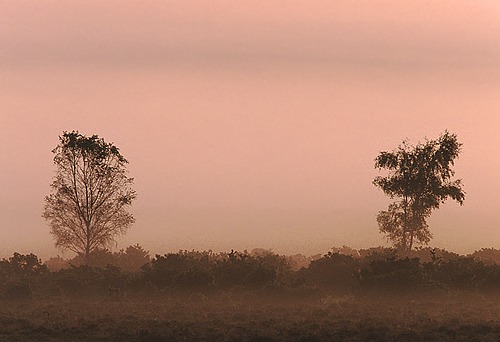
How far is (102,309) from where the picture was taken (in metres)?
71.5

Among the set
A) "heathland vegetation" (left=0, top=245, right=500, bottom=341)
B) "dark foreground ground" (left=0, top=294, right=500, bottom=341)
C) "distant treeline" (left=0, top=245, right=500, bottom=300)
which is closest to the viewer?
"dark foreground ground" (left=0, top=294, right=500, bottom=341)

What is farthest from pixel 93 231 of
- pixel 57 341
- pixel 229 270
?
pixel 57 341

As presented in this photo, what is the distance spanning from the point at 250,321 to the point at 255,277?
16118 millimetres

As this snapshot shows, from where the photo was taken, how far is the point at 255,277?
80375 mm

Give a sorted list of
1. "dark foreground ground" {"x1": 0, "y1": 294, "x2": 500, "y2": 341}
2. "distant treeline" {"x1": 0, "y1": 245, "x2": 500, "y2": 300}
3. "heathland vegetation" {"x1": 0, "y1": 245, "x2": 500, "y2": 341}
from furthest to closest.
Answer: "distant treeline" {"x1": 0, "y1": 245, "x2": 500, "y2": 300}
"heathland vegetation" {"x1": 0, "y1": 245, "x2": 500, "y2": 341}
"dark foreground ground" {"x1": 0, "y1": 294, "x2": 500, "y2": 341}

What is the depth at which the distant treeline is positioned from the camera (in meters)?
79.7

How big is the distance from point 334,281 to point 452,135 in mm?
23951

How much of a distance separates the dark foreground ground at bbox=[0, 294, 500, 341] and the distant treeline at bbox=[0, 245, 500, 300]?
3.40m

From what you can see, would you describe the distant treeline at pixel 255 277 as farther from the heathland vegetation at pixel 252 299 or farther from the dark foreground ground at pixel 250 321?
the dark foreground ground at pixel 250 321

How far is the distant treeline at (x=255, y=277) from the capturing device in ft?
261

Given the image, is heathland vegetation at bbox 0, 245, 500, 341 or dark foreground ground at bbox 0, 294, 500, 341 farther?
heathland vegetation at bbox 0, 245, 500, 341

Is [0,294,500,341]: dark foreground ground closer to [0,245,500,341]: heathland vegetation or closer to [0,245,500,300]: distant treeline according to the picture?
[0,245,500,341]: heathland vegetation

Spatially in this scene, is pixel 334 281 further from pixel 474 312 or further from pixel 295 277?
pixel 474 312

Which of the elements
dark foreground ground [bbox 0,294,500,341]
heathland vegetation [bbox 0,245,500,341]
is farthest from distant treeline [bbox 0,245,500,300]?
dark foreground ground [bbox 0,294,500,341]
